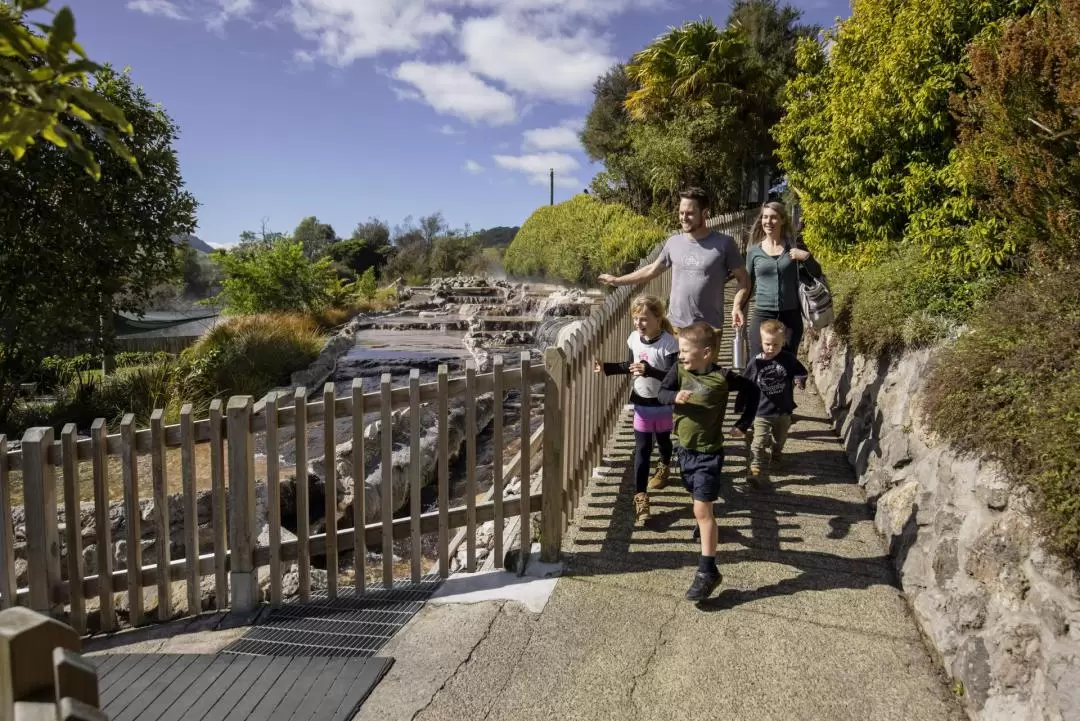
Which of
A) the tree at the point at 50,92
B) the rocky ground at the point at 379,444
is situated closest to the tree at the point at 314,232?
the rocky ground at the point at 379,444

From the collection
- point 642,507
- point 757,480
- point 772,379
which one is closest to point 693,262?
point 772,379

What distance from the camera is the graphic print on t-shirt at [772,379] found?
4754mm

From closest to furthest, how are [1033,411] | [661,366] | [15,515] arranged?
1. [1033,411]
2. [661,366]
3. [15,515]

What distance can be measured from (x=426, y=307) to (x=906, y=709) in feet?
83.4

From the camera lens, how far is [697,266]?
5020 mm

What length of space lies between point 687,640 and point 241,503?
98.9 inches

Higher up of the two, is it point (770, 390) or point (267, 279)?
point (267, 279)

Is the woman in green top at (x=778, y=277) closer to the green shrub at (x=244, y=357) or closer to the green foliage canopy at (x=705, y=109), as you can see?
the green shrub at (x=244, y=357)

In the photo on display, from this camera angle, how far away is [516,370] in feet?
13.5

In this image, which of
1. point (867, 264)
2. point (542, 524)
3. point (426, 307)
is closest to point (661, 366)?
point (542, 524)

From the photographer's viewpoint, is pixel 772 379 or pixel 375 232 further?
pixel 375 232

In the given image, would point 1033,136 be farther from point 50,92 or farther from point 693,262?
point 50,92

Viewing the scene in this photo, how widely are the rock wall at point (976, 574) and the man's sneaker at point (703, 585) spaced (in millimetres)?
968

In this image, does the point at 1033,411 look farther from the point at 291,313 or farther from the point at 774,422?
the point at 291,313
